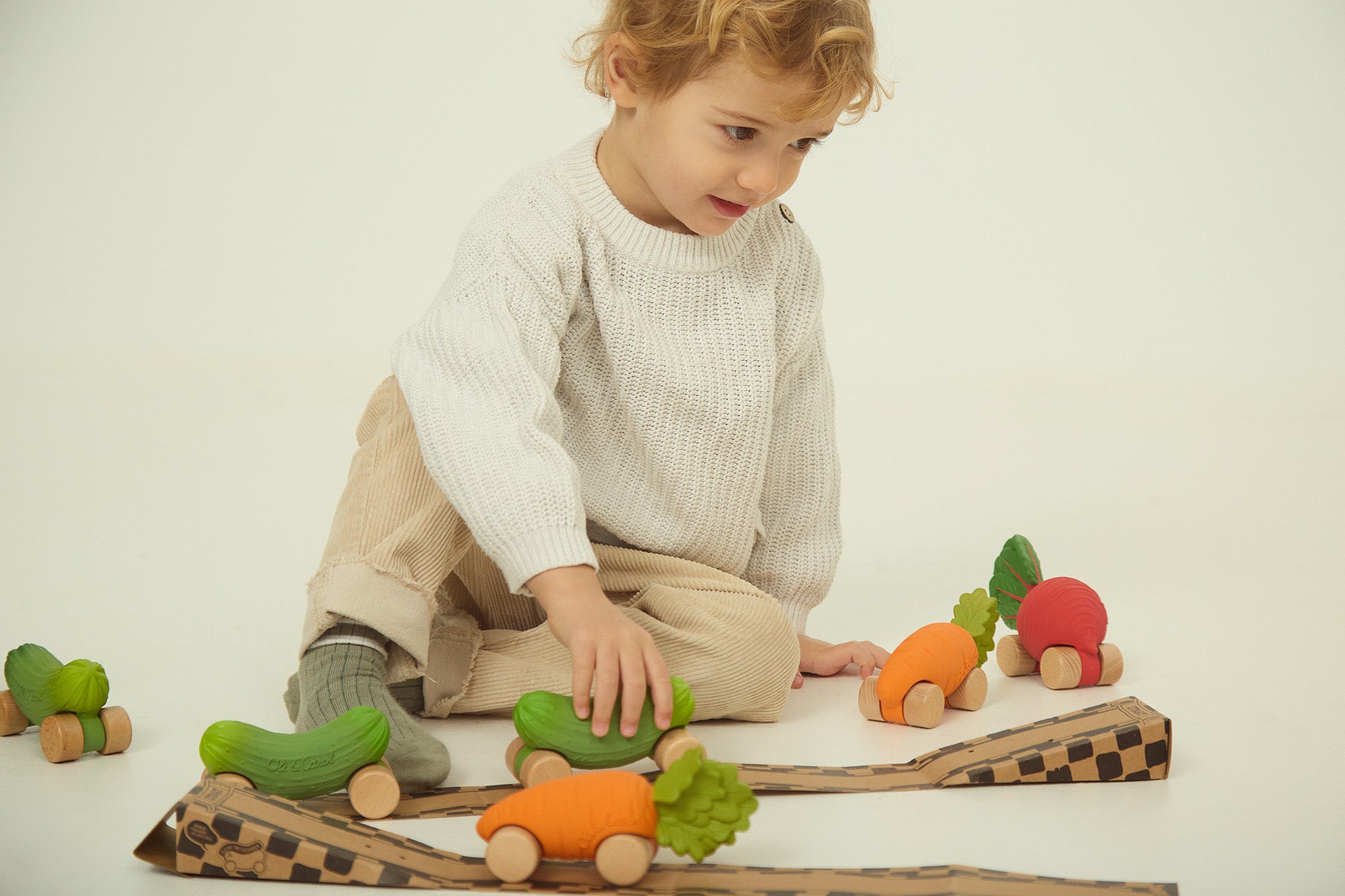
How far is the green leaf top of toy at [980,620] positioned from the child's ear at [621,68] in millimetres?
571

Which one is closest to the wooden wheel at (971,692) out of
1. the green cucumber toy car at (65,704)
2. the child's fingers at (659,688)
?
the child's fingers at (659,688)

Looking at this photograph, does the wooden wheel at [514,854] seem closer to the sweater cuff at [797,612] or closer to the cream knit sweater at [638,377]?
the cream knit sweater at [638,377]

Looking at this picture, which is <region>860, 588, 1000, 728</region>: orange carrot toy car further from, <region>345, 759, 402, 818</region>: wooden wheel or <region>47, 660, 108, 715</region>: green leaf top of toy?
<region>47, 660, 108, 715</region>: green leaf top of toy

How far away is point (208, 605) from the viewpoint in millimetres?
1477

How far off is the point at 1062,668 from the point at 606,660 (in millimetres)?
530

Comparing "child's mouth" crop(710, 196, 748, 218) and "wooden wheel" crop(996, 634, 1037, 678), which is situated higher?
"child's mouth" crop(710, 196, 748, 218)

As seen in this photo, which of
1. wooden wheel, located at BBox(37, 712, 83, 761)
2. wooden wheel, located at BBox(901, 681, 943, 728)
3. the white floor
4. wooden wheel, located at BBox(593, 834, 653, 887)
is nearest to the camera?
wooden wheel, located at BBox(593, 834, 653, 887)

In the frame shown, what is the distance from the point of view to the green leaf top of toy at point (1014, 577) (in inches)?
54.4

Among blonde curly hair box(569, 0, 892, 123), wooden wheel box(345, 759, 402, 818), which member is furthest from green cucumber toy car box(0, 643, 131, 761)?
blonde curly hair box(569, 0, 892, 123)

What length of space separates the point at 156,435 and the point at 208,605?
100 cm

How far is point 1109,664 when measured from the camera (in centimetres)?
126

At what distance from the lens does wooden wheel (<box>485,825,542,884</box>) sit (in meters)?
0.81

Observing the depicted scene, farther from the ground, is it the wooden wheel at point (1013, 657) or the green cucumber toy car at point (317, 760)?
the wooden wheel at point (1013, 657)

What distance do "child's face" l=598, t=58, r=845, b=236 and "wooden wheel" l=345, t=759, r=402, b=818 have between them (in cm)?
57
